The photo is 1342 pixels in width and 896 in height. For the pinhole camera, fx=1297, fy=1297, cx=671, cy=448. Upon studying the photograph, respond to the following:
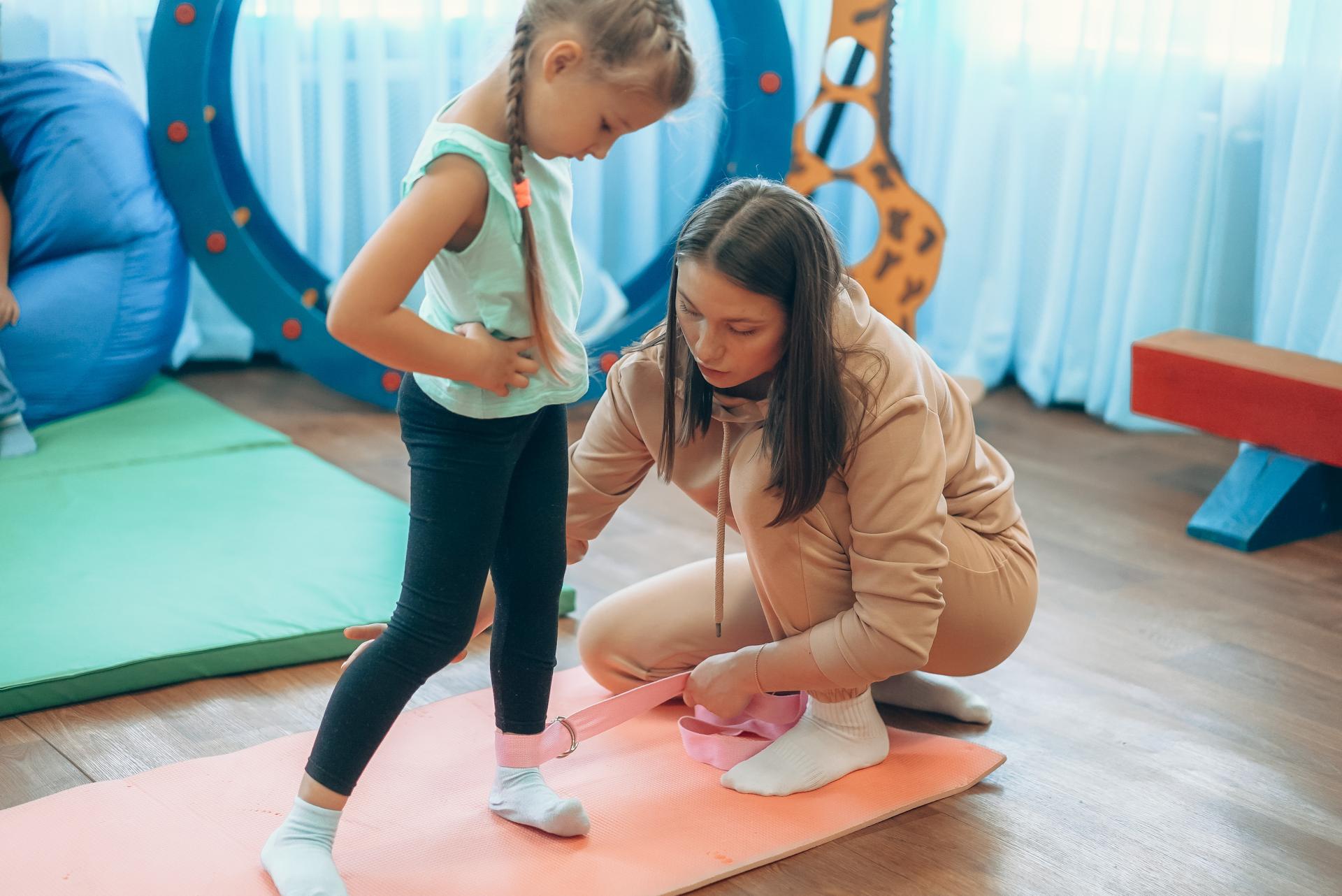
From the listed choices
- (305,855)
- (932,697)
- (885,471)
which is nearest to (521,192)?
(885,471)

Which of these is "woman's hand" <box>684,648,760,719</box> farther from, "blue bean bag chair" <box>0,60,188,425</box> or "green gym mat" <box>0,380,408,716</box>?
"blue bean bag chair" <box>0,60,188,425</box>

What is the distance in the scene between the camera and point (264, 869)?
116 cm

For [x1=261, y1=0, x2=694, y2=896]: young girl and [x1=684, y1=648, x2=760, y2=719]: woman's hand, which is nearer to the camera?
[x1=261, y1=0, x2=694, y2=896]: young girl

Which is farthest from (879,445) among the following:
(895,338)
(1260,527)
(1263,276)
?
(1263,276)

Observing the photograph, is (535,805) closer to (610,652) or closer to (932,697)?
(610,652)

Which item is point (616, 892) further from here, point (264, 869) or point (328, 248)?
point (328, 248)

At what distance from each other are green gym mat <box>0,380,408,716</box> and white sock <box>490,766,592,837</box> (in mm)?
460

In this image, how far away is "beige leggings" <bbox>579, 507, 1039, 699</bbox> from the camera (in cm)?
133

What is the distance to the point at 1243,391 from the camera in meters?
2.25

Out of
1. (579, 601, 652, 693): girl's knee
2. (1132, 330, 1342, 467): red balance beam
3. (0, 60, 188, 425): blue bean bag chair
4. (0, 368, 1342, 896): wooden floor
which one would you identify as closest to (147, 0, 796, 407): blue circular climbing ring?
(0, 60, 188, 425): blue bean bag chair

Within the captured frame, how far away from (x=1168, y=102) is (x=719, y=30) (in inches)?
39.4

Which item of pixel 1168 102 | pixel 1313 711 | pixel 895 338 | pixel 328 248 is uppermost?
pixel 1168 102

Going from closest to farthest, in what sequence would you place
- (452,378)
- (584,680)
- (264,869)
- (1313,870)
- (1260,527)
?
(452,378), (264,869), (1313,870), (584,680), (1260,527)

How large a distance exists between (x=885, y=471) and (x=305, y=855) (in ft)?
2.08
